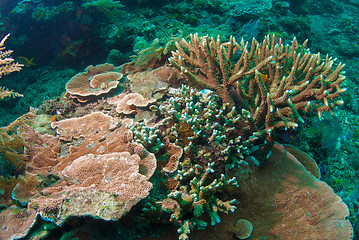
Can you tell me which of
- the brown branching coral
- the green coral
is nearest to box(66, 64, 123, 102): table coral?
the brown branching coral

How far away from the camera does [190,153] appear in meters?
2.76

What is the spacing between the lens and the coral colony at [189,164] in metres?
2.12

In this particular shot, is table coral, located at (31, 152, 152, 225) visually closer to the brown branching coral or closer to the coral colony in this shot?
the coral colony

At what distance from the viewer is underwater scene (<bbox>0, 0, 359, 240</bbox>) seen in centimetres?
212

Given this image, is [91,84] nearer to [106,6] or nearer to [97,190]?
[97,190]

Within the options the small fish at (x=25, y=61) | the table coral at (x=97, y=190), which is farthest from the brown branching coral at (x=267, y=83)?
the small fish at (x=25, y=61)

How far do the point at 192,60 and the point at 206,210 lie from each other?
2708 millimetres

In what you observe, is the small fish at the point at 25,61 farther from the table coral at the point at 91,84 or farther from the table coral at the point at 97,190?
the table coral at the point at 97,190

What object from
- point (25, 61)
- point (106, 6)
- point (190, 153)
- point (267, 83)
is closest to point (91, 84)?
point (190, 153)

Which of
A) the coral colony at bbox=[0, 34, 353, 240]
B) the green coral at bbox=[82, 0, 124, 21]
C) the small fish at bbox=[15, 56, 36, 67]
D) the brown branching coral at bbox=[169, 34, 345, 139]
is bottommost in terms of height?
the small fish at bbox=[15, 56, 36, 67]

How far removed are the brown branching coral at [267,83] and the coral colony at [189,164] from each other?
0.07ft

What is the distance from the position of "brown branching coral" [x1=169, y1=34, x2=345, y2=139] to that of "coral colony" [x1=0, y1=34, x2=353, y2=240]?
0.07 ft

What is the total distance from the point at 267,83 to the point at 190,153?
214 cm

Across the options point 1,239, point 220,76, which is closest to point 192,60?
point 220,76
